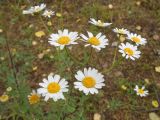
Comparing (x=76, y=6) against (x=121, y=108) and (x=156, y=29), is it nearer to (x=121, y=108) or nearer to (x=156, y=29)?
(x=156, y=29)

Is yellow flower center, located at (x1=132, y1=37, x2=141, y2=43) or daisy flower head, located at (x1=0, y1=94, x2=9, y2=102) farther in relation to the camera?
daisy flower head, located at (x1=0, y1=94, x2=9, y2=102)

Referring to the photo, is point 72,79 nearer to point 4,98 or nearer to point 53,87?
point 4,98

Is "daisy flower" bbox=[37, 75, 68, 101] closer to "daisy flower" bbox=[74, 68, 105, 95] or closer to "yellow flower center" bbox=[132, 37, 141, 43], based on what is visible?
"daisy flower" bbox=[74, 68, 105, 95]

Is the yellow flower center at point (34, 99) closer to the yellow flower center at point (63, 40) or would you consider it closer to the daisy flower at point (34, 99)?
the daisy flower at point (34, 99)

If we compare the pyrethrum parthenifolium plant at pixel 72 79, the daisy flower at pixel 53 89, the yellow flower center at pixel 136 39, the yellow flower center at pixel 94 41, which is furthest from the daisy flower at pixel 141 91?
the daisy flower at pixel 53 89

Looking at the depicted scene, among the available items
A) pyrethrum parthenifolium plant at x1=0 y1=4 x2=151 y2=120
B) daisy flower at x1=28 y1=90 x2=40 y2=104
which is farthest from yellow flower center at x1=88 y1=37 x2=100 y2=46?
daisy flower at x1=28 y1=90 x2=40 y2=104

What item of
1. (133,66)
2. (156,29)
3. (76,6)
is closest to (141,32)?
(156,29)
